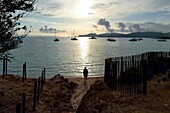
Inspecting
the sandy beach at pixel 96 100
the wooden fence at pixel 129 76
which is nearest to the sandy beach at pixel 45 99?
the sandy beach at pixel 96 100

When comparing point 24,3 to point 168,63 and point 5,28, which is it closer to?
point 5,28

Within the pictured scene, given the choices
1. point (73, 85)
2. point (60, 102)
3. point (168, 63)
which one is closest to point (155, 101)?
point (60, 102)

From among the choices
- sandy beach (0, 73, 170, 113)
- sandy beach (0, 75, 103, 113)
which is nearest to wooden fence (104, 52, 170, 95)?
sandy beach (0, 73, 170, 113)

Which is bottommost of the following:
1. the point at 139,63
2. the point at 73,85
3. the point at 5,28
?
the point at 73,85

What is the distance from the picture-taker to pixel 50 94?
19594 millimetres

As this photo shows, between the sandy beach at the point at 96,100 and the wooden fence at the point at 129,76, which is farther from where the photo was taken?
the wooden fence at the point at 129,76

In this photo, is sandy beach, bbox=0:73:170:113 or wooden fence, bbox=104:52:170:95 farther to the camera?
wooden fence, bbox=104:52:170:95

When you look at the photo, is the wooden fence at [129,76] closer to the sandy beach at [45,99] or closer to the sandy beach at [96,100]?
the sandy beach at [96,100]

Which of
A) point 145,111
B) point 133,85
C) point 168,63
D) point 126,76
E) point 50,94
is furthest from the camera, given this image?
point 168,63

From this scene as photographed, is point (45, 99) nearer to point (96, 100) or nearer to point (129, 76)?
point (96, 100)

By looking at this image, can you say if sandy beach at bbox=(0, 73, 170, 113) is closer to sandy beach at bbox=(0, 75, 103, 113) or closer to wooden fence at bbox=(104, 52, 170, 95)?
sandy beach at bbox=(0, 75, 103, 113)

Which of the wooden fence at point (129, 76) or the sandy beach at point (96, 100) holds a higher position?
the wooden fence at point (129, 76)

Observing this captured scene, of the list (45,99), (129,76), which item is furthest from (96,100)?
(45,99)

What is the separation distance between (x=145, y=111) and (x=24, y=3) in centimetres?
834
